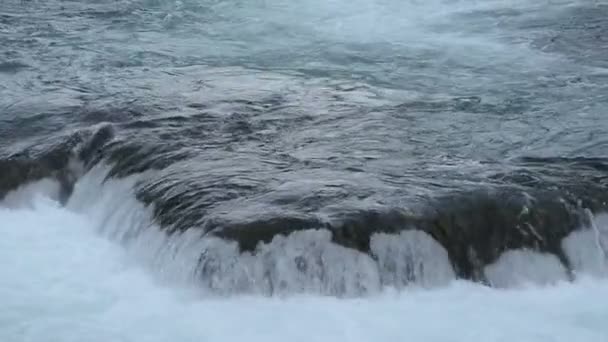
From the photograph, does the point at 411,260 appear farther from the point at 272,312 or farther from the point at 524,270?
the point at 272,312

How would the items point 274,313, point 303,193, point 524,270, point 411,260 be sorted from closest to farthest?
point 274,313 < point 411,260 < point 524,270 < point 303,193

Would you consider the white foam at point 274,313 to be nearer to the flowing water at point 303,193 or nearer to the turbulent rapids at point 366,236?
the flowing water at point 303,193

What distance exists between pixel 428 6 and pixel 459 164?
8.73 metres

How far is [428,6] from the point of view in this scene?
57.9 feet

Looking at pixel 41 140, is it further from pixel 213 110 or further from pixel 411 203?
pixel 411 203

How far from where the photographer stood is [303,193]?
866 cm

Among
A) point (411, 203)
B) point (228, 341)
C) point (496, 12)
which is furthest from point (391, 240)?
point (496, 12)

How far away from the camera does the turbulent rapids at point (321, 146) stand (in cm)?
805

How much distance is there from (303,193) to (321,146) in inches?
55.0

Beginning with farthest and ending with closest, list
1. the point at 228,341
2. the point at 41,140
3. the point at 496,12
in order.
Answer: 1. the point at 496,12
2. the point at 41,140
3. the point at 228,341

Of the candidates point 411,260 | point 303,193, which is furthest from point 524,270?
point 303,193

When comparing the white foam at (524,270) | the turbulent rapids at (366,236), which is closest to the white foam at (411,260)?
the turbulent rapids at (366,236)

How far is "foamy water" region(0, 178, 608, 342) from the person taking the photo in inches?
292

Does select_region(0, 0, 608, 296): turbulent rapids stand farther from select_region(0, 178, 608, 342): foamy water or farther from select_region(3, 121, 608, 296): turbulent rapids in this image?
select_region(0, 178, 608, 342): foamy water
